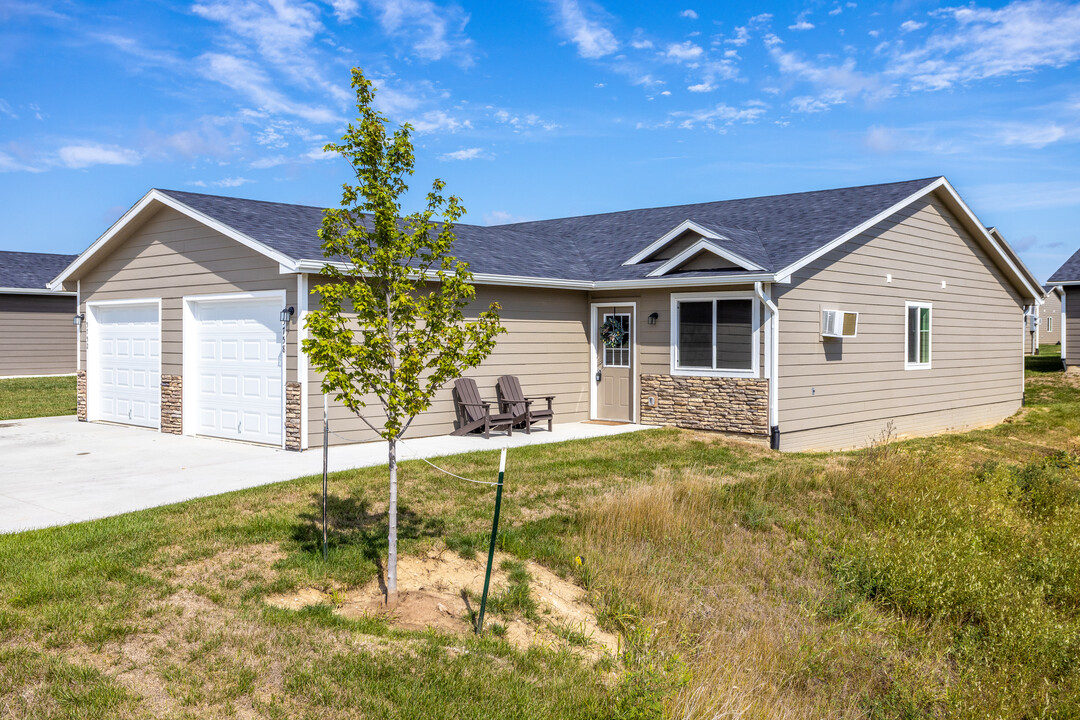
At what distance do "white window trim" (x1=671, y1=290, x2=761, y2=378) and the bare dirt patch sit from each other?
727 cm

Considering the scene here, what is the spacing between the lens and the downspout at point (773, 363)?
12453 millimetres

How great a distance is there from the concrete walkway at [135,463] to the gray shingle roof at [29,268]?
11693 millimetres

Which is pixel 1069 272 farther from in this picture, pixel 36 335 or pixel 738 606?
pixel 36 335

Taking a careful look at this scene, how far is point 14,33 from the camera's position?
16172 millimetres

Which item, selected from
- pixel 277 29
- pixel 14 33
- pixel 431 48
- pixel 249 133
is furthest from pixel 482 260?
pixel 14 33

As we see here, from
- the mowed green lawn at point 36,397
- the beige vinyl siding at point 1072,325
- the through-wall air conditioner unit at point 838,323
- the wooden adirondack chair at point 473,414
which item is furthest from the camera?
the beige vinyl siding at point 1072,325

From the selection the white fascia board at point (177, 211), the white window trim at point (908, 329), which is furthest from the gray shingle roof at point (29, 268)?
the white window trim at point (908, 329)

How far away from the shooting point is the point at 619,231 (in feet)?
58.2

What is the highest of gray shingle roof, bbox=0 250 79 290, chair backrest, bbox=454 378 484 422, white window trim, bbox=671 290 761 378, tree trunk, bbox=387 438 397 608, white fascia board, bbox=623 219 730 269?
gray shingle roof, bbox=0 250 79 290

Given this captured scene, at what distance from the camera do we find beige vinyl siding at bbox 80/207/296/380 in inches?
461

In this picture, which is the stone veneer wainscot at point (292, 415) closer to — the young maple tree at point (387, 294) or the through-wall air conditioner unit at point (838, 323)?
the young maple tree at point (387, 294)

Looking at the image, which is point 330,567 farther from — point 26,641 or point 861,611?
point 861,611

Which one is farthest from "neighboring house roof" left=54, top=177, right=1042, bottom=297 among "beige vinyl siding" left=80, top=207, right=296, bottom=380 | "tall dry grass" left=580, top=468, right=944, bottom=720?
"tall dry grass" left=580, top=468, right=944, bottom=720

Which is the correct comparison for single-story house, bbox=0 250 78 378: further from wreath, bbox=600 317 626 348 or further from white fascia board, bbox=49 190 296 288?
wreath, bbox=600 317 626 348
